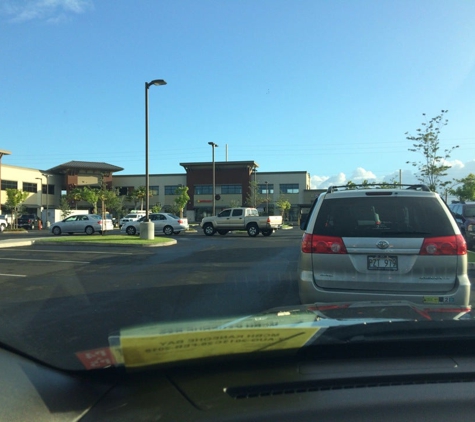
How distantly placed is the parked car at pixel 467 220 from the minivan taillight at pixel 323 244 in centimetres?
1169

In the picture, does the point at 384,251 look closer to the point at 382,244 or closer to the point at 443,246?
the point at 382,244

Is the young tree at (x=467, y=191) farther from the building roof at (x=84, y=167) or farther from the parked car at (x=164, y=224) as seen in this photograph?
the building roof at (x=84, y=167)

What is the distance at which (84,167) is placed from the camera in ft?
241

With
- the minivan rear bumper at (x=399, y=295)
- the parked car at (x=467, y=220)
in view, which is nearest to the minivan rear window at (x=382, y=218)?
the minivan rear bumper at (x=399, y=295)

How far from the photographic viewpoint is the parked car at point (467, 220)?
16406 mm

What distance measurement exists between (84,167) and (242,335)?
7551cm

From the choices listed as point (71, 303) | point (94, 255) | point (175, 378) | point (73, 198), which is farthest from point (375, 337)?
point (73, 198)

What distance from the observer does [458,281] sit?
16.1 ft

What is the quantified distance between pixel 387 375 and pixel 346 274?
261 cm

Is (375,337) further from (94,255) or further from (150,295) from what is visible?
(94,255)

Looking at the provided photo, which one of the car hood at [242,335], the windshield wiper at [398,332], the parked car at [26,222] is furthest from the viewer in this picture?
the parked car at [26,222]

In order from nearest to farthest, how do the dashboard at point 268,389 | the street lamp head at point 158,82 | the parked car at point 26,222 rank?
the dashboard at point 268,389
the street lamp head at point 158,82
the parked car at point 26,222

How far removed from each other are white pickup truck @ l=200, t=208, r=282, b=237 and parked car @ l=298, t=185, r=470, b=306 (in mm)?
23119

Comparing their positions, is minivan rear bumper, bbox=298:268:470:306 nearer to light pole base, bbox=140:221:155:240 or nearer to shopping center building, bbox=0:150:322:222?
light pole base, bbox=140:221:155:240
